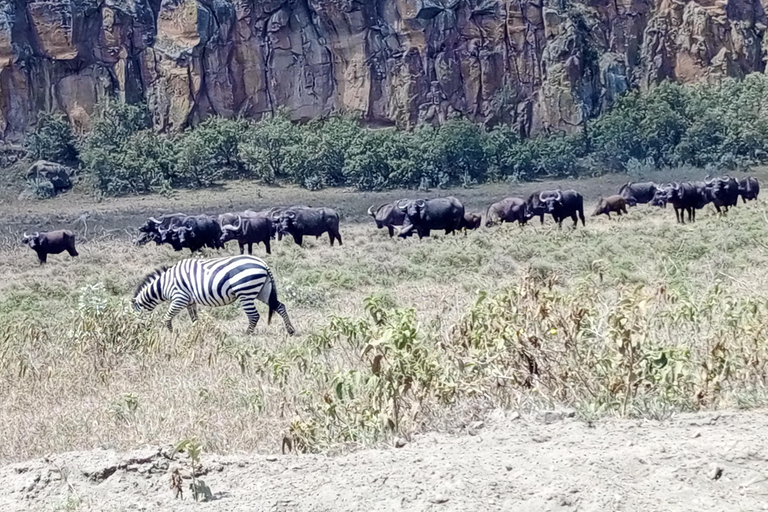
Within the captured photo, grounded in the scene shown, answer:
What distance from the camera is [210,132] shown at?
67.1 meters

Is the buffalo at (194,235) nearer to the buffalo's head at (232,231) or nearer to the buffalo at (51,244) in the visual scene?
the buffalo's head at (232,231)

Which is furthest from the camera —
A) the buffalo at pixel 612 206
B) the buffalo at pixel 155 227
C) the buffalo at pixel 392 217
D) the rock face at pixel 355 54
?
the rock face at pixel 355 54

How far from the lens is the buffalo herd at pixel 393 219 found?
27922mm

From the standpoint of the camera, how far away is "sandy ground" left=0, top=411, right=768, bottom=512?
4383 mm

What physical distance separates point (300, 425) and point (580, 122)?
2628 inches

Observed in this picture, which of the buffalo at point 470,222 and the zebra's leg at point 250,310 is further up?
the zebra's leg at point 250,310

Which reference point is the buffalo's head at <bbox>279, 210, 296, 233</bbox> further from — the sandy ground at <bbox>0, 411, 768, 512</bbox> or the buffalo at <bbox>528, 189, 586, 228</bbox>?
the sandy ground at <bbox>0, 411, 768, 512</bbox>

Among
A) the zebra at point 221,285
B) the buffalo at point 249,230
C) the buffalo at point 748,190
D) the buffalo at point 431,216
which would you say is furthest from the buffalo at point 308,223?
the zebra at point 221,285

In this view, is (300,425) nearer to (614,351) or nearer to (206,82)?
(614,351)

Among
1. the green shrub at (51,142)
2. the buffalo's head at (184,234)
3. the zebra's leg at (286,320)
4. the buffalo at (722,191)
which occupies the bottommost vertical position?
the buffalo at (722,191)

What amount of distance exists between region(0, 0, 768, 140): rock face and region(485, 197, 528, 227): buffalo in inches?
1528

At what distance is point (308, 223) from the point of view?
30.6 meters

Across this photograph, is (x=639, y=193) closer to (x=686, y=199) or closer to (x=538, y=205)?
(x=538, y=205)

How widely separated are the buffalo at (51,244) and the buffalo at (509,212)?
13.5 metres
